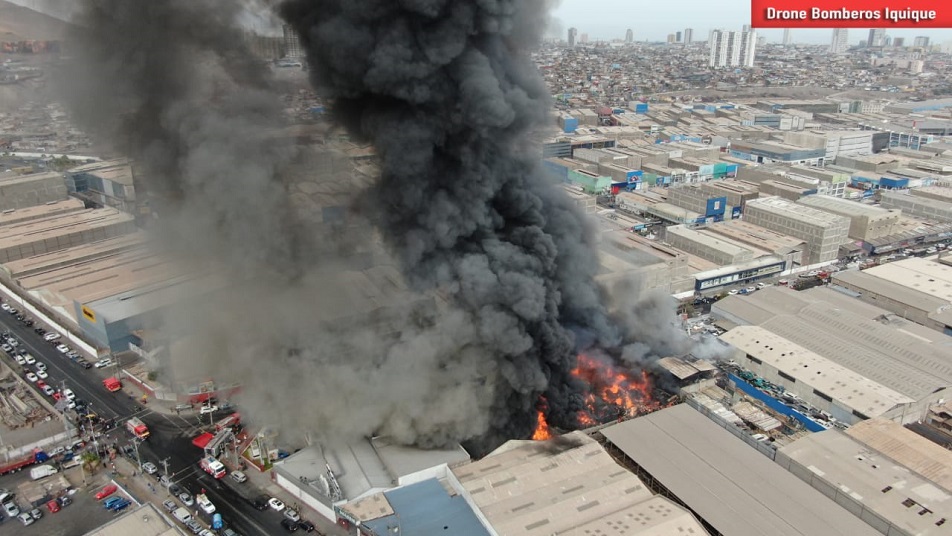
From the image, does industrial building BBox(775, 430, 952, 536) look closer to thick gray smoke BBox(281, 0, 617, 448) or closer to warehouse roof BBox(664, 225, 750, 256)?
thick gray smoke BBox(281, 0, 617, 448)

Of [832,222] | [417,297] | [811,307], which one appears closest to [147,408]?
[417,297]

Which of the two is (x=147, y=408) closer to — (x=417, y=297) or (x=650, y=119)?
(x=417, y=297)

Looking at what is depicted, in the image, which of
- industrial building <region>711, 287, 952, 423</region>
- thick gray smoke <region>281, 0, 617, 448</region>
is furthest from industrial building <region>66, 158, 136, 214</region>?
industrial building <region>711, 287, 952, 423</region>

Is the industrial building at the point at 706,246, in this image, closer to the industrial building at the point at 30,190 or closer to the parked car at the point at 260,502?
the parked car at the point at 260,502

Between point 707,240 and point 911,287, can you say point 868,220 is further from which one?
point 707,240

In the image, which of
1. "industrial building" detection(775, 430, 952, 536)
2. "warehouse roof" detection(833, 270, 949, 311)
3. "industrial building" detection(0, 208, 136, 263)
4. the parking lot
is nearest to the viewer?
"industrial building" detection(775, 430, 952, 536)

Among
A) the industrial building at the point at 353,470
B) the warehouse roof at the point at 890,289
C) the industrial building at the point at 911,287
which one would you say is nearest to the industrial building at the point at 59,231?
the industrial building at the point at 353,470
